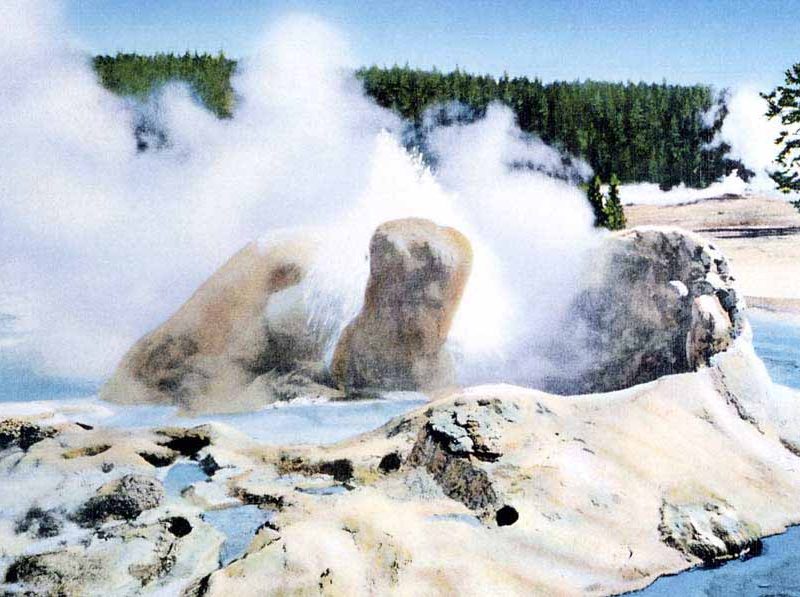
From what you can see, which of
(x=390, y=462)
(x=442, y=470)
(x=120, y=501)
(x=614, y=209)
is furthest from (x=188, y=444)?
(x=614, y=209)

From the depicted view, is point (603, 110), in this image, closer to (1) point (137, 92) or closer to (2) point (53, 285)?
(1) point (137, 92)

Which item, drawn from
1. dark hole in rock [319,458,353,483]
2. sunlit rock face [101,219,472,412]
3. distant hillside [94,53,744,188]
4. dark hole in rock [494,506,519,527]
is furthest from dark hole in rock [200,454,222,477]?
distant hillside [94,53,744,188]

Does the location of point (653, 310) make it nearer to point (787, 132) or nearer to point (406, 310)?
point (787, 132)

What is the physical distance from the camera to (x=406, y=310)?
158 inches

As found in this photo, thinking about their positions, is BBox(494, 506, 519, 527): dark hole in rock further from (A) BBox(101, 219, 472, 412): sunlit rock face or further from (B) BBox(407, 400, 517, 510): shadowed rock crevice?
(A) BBox(101, 219, 472, 412): sunlit rock face

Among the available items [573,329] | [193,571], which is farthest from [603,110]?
[193,571]

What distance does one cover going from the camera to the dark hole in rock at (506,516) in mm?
3193

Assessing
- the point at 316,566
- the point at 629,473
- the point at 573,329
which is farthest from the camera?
the point at 573,329

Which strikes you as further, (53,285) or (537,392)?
(537,392)

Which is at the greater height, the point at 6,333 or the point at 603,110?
the point at 603,110

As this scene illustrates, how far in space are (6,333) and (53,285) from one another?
259 mm

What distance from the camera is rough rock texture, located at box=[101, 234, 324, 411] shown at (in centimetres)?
371

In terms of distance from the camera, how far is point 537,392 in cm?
386

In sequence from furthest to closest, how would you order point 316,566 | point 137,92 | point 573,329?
point 573,329 → point 137,92 → point 316,566
